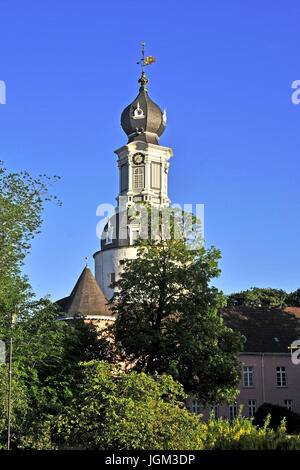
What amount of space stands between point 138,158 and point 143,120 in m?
4.24

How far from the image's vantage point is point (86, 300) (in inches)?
2003

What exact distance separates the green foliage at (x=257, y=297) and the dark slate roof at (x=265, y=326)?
25.5 meters

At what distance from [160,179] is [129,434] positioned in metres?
54.8

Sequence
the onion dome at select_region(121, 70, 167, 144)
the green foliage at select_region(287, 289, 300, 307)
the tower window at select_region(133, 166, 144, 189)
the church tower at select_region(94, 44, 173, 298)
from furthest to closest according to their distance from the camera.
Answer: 1. the green foliage at select_region(287, 289, 300, 307)
2. the onion dome at select_region(121, 70, 167, 144)
3. the tower window at select_region(133, 166, 144, 189)
4. the church tower at select_region(94, 44, 173, 298)

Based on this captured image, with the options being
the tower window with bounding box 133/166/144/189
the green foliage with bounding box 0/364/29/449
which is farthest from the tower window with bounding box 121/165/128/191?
the green foliage with bounding box 0/364/29/449

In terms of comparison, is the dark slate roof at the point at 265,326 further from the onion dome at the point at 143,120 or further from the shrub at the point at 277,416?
the onion dome at the point at 143,120

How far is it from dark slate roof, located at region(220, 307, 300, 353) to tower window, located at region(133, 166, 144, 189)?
2017cm

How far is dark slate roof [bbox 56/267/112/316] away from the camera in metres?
50.3

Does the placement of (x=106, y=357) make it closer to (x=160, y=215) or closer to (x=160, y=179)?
(x=160, y=215)

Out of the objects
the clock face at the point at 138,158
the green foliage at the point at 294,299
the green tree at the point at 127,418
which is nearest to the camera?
the green tree at the point at 127,418

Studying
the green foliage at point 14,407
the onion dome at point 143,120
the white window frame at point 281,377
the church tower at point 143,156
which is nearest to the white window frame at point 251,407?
the white window frame at point 281,377

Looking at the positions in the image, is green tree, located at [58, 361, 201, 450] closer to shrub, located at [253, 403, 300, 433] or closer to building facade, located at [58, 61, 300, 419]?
building facade, located at [58, 61, 300, 419]

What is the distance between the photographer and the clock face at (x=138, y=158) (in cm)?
7369
